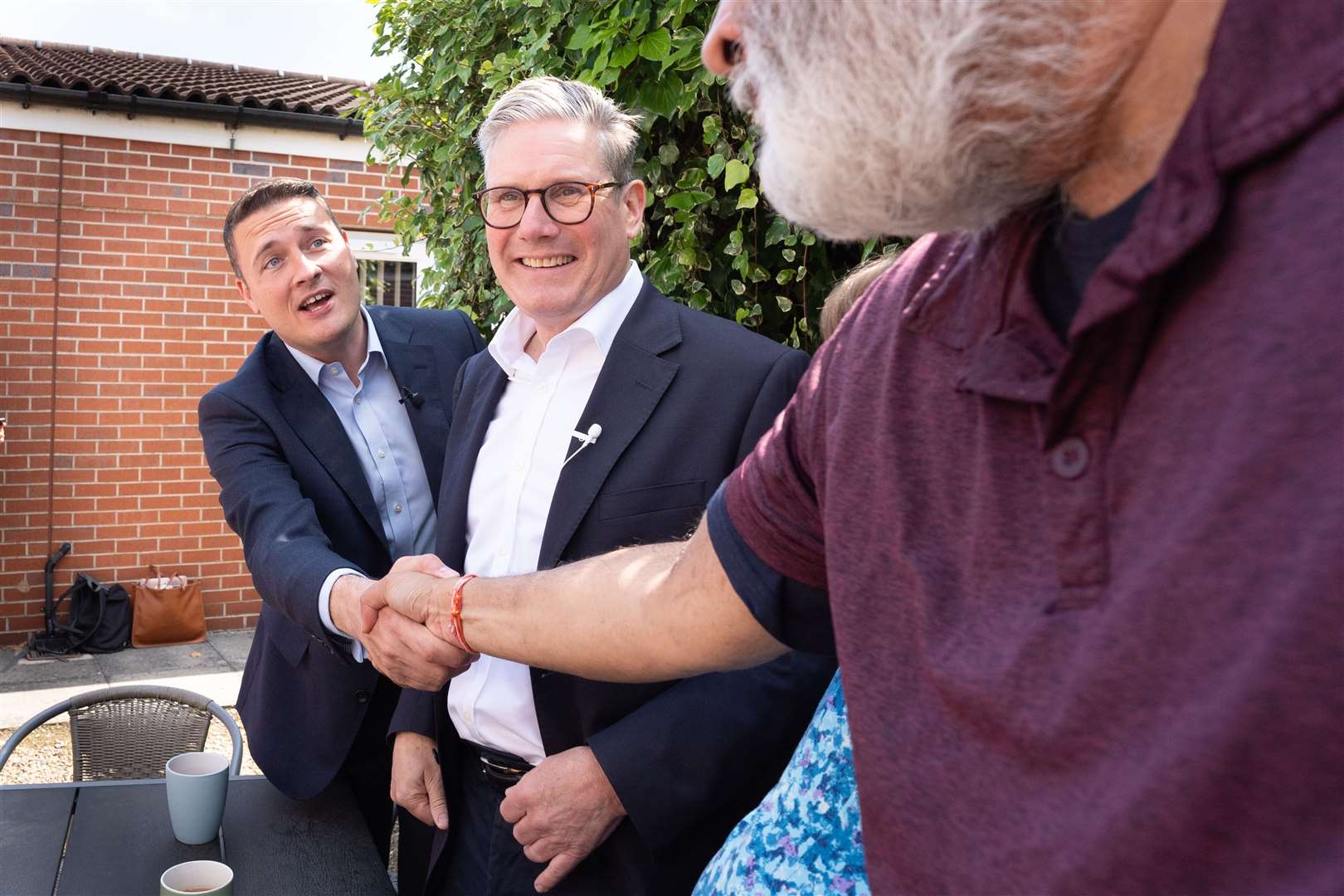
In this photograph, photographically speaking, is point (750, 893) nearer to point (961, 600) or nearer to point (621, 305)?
point (961, 600)

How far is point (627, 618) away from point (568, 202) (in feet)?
4.15

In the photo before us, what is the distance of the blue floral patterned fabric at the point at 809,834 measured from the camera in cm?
172

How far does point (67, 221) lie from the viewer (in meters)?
8.33

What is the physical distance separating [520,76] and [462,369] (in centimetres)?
116

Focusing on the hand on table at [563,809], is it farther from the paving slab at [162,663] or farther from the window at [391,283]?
the window at [391,283]

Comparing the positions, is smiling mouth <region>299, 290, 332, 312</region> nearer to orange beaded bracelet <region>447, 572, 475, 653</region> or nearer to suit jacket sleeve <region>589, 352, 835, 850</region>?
orange beaded bracelet <region>447, 572, 475, 653</region>

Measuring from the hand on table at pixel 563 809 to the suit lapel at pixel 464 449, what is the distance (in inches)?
25.0

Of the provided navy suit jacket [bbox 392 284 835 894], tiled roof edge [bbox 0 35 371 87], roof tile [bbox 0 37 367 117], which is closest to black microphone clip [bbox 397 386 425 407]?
navy suit jacket [bbox 392 284 835 894]

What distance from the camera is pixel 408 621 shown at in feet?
7.14

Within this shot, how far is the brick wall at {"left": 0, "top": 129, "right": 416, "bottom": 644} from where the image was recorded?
8.19 m

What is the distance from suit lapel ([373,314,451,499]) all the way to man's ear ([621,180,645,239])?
901 millimetres

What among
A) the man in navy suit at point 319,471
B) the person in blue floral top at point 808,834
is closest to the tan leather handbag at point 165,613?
the man in navy suit at point 319,471

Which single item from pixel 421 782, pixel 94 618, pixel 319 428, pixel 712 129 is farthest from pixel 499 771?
pixel 94 618

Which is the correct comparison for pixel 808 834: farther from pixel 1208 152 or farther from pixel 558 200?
pixel 558 200
